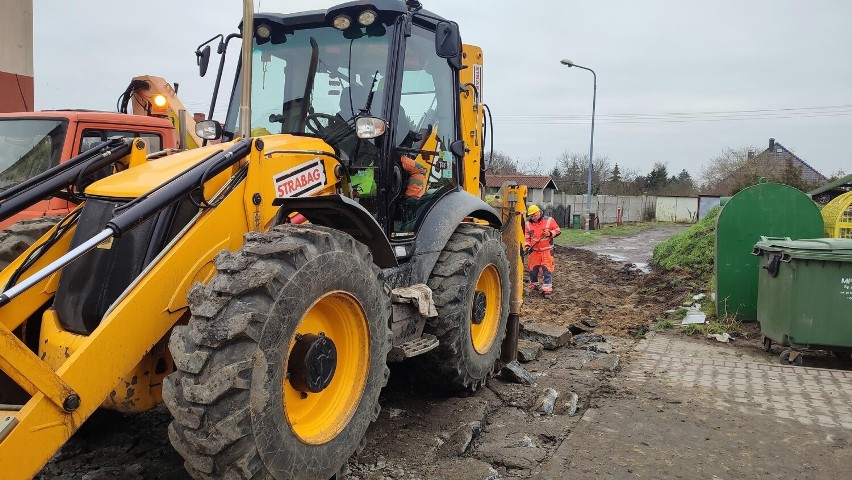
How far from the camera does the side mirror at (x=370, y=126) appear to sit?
13.4ft

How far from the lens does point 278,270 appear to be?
289 centimetres

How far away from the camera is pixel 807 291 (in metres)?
6.85

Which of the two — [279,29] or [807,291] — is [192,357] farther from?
[807,291]

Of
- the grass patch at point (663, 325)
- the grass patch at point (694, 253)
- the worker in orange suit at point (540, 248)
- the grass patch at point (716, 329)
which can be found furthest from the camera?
the grass patch at point (694, 253)

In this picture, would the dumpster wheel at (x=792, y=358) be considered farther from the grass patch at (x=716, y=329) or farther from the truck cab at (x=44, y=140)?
the truck cab at (x=44, y=140)

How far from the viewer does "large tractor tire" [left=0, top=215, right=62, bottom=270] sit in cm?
395

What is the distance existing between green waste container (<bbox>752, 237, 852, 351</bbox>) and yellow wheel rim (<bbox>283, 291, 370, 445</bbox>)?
17.4 ft

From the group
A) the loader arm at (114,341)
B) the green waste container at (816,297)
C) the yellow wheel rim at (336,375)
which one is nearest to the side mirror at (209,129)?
the loader arm at (114,341)

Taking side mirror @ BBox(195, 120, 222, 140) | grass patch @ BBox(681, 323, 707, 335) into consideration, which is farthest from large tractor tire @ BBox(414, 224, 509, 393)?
grass patch @ BBox(681, 323, 707, 335)

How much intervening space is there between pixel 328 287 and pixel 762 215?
7.28 meters

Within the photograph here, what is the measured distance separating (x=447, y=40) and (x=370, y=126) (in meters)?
0.86

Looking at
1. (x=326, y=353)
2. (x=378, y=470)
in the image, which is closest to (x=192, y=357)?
(x=326, y=353)

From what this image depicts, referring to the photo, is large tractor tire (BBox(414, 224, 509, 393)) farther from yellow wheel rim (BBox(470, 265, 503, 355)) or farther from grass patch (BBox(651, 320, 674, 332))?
grass patch (BBox(651, 320, 674, 332))

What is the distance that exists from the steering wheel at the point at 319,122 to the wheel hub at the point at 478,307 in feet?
5.77
